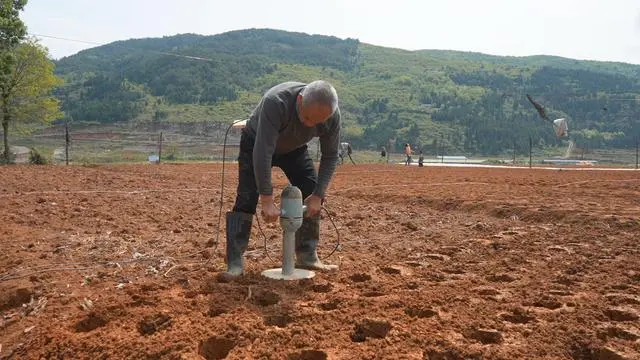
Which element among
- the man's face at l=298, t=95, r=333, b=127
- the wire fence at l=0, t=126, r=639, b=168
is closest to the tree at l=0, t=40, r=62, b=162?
the wire fence at l=0, t=126, r=639, b=168

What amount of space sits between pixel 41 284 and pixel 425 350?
2.76 metres

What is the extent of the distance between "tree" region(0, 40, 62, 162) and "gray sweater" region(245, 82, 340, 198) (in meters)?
28.1

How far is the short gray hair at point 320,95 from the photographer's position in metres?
3.62

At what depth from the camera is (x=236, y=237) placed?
4.16 meters

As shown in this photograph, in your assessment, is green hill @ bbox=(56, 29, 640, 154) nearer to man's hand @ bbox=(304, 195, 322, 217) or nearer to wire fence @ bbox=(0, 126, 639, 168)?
wire fence @ bbox=(0, 126, 639, 168)

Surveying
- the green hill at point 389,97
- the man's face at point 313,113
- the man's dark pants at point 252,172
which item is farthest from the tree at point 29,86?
the green hill at point 389,97

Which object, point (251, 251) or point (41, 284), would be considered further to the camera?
point (251, 251)

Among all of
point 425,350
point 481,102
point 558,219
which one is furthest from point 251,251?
point 481,102

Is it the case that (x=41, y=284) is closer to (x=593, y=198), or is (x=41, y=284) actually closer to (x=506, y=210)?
(x=506, y=210)

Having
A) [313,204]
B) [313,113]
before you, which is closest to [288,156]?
[313,204]

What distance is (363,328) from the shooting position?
3.06m

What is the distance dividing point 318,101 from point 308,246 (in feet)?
4.47

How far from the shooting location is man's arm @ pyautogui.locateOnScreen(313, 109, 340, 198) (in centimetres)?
414

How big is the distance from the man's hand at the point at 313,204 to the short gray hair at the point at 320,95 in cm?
80
